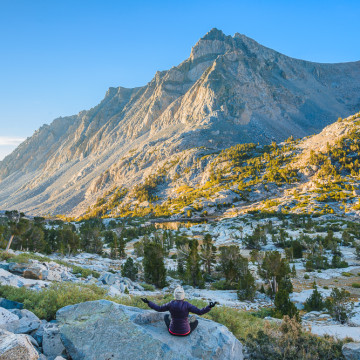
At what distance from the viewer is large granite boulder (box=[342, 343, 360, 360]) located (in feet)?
20.0

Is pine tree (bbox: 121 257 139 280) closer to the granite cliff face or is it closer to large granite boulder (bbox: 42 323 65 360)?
large granite boulder (bbox: 42 323 65 360)

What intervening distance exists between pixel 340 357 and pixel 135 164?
132 meters

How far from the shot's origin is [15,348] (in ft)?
14.6

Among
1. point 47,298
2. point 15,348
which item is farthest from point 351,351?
point 47,298

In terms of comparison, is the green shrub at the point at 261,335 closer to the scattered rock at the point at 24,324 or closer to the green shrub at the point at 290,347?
the green shrub at the point at 290,347

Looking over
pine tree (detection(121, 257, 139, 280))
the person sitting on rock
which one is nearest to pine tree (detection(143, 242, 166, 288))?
pine tree (detection(121, 257, 139, 280))

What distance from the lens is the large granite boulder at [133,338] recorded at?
16.7 ft

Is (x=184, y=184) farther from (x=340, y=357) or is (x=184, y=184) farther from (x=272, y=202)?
(x=340, y=357)

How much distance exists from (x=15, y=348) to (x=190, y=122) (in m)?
150

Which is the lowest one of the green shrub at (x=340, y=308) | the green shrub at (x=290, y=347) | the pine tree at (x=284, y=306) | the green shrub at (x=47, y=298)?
the green shrub at (x=340, y=308)

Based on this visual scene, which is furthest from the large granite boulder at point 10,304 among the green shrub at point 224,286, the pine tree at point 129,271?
the green shrub at point 224,286

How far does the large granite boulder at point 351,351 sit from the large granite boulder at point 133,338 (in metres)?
2.98

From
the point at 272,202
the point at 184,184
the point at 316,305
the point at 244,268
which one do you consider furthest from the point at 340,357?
the point at 184,184

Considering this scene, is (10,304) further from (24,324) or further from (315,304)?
(315,304)
